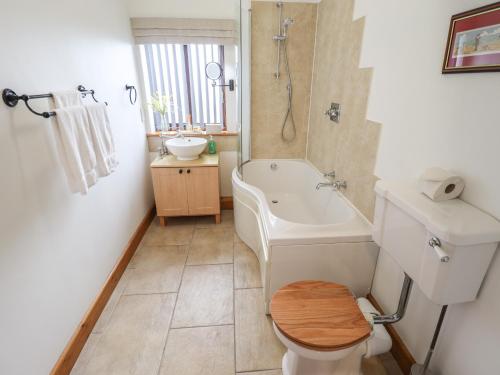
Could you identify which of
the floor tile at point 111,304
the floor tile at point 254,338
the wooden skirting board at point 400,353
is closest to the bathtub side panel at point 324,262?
the floor tile at point 254,338

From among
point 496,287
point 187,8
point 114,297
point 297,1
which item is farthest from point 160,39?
point 496,287

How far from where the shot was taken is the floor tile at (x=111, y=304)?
1731 mm

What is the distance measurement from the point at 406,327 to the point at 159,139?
282 centimetres

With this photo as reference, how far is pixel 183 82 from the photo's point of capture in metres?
2.98

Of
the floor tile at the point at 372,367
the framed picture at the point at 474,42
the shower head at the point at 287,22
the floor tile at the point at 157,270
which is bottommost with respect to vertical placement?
the floor tile at the point at 372,367

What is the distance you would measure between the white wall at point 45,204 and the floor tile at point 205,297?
0.59 m

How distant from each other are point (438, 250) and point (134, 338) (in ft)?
5.61

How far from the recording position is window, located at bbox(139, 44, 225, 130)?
9.38 feet

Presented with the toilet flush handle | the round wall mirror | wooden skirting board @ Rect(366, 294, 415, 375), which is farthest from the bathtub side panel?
the round wall mirror

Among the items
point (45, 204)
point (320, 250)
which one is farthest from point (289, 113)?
point (45, 204)

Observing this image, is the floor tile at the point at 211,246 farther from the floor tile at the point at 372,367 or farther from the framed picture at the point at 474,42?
the framed picture at the point at 474,42

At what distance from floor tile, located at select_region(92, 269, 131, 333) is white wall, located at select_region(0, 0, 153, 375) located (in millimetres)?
155

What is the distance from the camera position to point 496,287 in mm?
934

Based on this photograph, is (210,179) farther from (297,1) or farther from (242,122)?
(297,1)
